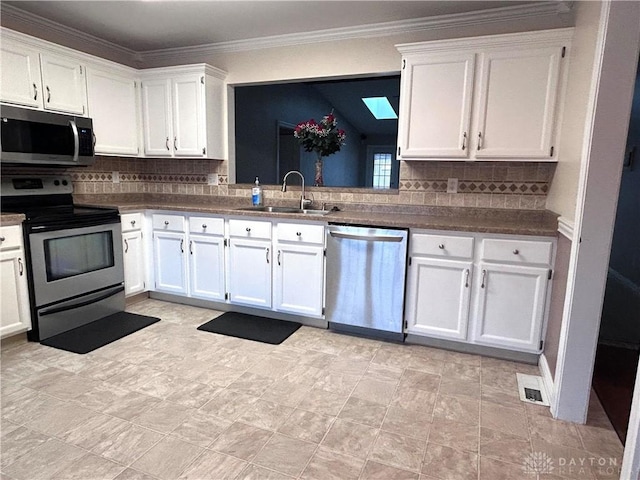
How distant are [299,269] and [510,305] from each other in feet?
5.02

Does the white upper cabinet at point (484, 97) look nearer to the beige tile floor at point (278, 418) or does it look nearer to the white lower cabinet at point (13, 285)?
the beige tile floor at point (278, 418)

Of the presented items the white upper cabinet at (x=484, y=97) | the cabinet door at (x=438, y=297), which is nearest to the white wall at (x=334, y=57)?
the white upper cabinet at (x=484, y=97)

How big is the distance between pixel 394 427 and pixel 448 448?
265mm

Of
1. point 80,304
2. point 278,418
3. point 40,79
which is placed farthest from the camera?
point 80,304

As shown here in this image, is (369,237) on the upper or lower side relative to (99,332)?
upper

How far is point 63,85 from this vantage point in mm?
3064

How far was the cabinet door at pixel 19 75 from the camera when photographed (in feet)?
8.82

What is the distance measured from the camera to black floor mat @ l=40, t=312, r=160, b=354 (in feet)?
8.90

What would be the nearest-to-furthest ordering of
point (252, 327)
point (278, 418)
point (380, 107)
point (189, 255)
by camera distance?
point (278, 418)
point (252, 327)
point (189, 255)
point (380, 107)

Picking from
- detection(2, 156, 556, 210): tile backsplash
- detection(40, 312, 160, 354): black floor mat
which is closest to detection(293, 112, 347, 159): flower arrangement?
detection(2, 156, 556, 210): tile backsplash

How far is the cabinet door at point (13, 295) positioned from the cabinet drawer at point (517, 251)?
310 centimetres

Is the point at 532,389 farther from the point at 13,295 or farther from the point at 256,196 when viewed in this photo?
the point at 13,295

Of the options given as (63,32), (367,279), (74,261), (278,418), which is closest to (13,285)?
(74,261)

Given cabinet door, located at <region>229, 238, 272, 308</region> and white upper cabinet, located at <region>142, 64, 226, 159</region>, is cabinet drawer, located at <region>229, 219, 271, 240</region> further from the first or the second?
white upper cabinet, located at <region>142, 64, 226, 159</region>
